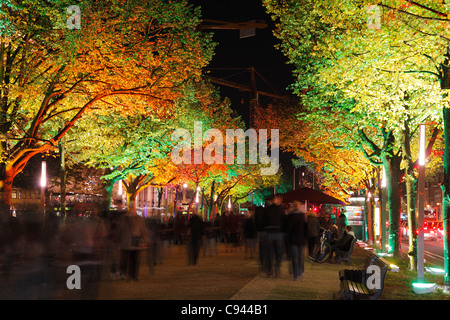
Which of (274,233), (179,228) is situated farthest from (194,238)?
(179,228)

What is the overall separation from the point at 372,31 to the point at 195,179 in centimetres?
3012

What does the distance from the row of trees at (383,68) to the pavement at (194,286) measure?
11.1 feet

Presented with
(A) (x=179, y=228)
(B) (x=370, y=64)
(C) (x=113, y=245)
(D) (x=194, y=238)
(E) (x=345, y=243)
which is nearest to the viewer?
(C) (x=113, y=245)

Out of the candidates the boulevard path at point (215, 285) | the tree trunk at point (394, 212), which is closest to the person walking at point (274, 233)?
the boulevard path at point (215, 285)

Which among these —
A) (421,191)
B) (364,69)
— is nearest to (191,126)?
(364,69)

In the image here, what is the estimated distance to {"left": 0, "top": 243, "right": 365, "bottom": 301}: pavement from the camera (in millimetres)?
10273

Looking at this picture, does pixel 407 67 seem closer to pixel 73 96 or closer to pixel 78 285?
pixel 78 285

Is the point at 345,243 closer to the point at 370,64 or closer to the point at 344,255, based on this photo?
the point at 344,255

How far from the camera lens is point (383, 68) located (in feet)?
44.5

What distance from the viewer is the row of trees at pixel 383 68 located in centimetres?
1220

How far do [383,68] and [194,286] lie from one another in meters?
7.18

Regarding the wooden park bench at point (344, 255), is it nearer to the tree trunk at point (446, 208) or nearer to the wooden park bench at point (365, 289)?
the tree trunk at point (446, 208)

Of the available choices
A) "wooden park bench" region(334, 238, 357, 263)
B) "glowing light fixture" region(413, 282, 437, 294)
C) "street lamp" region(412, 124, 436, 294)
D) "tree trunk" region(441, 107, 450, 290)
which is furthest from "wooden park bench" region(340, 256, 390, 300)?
"wooden park bench" region(334, 238, 357, 263)

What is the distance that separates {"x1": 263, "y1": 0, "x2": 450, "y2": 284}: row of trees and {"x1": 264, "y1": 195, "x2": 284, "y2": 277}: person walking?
386cm
